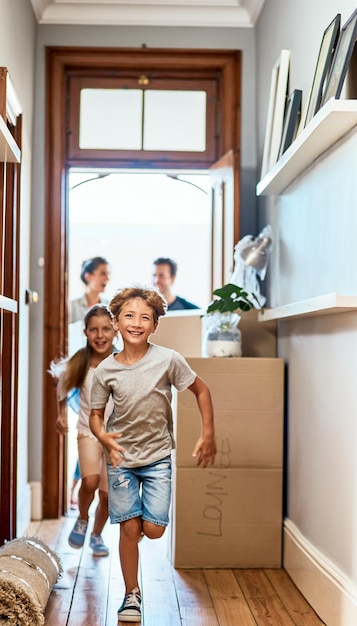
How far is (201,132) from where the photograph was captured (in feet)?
15.3

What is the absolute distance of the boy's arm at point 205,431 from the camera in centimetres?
276

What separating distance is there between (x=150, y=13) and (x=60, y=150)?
852 mm

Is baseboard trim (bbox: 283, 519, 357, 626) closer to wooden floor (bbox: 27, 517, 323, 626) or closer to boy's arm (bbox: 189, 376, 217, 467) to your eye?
wooden floor (bbox: 27, 517, 323, 626)

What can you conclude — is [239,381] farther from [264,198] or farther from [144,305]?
[264,198]

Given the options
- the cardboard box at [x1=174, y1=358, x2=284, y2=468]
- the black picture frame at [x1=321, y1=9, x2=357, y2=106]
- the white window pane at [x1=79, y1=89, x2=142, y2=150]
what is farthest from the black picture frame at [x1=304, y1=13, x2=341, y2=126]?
the white window pane at [x1=79, y1=89, x2=142, y2=150]

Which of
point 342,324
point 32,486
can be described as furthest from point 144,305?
point 32,486

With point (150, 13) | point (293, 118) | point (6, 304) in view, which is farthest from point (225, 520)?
point (150, 13)

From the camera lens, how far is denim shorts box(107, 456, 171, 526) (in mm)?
2799

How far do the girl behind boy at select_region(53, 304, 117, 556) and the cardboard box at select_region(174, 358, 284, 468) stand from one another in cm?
39

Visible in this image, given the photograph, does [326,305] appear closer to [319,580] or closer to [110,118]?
[319,580]

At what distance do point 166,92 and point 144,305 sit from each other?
85.0 inches

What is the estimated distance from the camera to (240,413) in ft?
11.5

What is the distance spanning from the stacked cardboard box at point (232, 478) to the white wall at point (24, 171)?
88 cm

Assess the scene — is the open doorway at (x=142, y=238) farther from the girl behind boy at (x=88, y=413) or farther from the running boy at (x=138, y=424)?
the running boy at (x=138, y=424)
